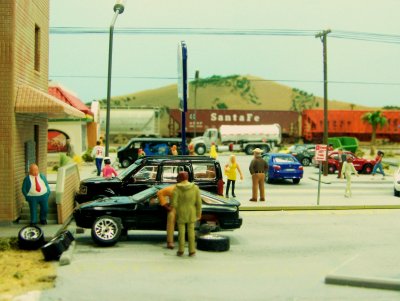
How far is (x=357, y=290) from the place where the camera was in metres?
11.3

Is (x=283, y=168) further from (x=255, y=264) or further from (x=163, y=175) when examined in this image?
(x=255, y=264)

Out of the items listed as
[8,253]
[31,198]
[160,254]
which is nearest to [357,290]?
[160,254]

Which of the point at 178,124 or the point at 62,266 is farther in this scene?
the point at 178,124

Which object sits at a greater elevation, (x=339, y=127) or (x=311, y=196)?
(x=339, y=127)

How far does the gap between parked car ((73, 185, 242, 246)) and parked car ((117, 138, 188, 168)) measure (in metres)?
25.0

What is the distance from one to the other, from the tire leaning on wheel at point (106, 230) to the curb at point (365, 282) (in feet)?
17.5

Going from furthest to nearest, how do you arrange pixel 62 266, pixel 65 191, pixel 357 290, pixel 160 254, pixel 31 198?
pixel 65 191
pixel 31 198
pixel 160 254
pixel 62 266
pixel 357 290

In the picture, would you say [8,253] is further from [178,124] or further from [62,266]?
[178,124]

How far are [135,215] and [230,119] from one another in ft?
184

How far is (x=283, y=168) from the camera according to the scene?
3195cm

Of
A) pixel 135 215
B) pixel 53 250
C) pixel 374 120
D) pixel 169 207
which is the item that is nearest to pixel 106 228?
pixel 135 215

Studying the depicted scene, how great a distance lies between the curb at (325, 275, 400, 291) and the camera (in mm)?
11398

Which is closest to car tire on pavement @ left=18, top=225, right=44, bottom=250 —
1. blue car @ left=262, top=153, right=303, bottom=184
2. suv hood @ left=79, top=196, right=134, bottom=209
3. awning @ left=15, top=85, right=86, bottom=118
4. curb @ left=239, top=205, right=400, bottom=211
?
suv hood @ left=79, top=196, right=134, bottom=209

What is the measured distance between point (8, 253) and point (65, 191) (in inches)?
183
